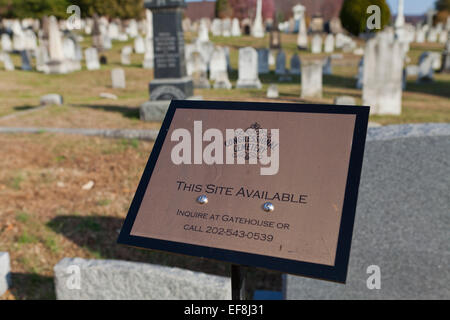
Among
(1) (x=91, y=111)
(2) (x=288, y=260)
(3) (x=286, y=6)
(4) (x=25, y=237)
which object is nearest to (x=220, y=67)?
(1) (x=91, y=111)

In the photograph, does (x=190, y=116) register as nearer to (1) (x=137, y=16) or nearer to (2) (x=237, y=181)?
(2) (x=237, y=181)

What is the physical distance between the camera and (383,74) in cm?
888

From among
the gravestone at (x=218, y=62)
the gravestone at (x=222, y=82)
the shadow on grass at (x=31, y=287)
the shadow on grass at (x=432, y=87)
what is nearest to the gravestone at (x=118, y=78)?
the gravestone at (x=218, y=62)

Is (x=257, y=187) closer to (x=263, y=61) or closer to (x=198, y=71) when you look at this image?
(x=198, y=71)

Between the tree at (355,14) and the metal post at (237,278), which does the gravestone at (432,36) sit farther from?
the metal post at (237,278)

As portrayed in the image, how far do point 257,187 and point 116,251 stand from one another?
2681 mm

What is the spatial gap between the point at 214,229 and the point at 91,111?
8.47 m

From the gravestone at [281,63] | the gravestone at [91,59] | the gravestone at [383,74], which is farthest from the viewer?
the gravestone at [91,59]

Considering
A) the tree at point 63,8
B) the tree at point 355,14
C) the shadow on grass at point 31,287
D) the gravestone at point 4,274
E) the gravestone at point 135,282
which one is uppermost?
the tree at point 63,8

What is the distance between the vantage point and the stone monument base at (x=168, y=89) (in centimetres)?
864

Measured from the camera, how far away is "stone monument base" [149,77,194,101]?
340 inches

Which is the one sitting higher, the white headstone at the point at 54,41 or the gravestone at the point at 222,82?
the white headstone at the point at 54,41

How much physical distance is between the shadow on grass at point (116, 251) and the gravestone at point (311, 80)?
818 centimetres

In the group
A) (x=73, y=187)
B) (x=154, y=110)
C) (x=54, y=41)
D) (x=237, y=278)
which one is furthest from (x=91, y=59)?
(x=237, y=278)
